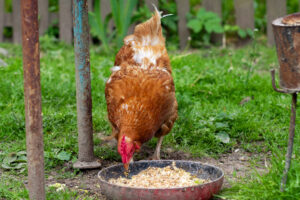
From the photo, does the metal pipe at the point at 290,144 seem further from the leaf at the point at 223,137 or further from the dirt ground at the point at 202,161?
the leaf at the point at 223,137

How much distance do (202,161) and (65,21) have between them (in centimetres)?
531

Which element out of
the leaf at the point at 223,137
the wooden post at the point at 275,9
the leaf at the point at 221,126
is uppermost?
the wooden post at the point at 275,9

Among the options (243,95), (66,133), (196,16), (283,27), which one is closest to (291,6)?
(196,16)

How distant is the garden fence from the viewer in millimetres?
7820

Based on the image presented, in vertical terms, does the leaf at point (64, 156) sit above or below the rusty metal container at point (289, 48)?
below

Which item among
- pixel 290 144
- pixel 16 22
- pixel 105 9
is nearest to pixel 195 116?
pixel 290 144

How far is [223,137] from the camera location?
163 inches

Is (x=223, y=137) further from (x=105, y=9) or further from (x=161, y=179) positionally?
(x=105, y=9)

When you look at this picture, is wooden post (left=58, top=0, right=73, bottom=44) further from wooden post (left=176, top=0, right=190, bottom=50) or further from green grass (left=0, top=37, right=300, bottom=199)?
green grass (left=0, top=37, right=300, bottom=199)

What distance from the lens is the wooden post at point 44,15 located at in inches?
326

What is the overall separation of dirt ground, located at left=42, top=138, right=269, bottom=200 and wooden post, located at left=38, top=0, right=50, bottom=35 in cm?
496

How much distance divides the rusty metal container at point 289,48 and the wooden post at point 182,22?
5.71 m

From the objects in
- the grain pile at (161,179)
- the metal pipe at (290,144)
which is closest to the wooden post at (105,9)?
the grain pile at (161,179)

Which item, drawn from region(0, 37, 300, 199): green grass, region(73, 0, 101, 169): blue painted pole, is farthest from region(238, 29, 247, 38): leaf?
region(73, 0, 101, 169): blue painted pole
